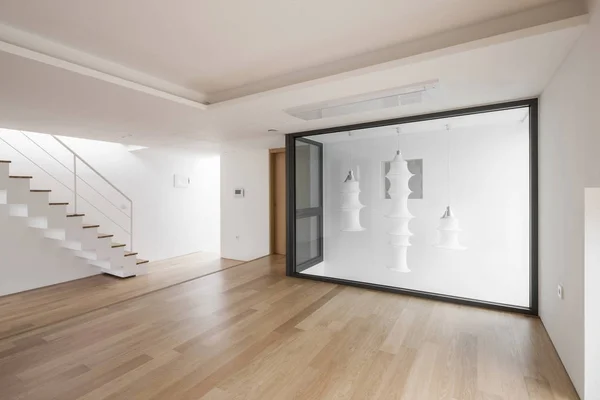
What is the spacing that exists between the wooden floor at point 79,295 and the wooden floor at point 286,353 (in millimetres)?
357

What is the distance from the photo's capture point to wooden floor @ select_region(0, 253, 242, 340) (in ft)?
11.0

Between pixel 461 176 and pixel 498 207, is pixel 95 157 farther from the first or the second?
pixel 498 207

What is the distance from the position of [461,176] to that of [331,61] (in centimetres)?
220

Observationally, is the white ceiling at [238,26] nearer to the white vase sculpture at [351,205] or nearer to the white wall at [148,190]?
the white vase sculpture at [351,205]

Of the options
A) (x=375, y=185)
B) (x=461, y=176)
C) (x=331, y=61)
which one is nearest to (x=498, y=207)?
(x=461, y=176)

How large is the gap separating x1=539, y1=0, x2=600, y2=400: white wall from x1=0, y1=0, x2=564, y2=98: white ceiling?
55cm

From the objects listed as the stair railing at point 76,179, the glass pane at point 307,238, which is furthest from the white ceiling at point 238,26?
the stair railing at point 76,179

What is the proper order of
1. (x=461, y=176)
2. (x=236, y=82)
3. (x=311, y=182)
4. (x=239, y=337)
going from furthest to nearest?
(x=311, y=182) → (x=461, y=176) → (x=236, y=82) → (x=239, y=337)

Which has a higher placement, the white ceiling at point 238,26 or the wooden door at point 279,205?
the white ceiling at point 238,26

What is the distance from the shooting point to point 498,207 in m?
3.42

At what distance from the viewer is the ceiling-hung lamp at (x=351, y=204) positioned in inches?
173

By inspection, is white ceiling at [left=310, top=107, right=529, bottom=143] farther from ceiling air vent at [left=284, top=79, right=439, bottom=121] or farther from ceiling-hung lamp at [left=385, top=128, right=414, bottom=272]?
ceiling air vent at [left=284, top=79, right=439, bottom=121]

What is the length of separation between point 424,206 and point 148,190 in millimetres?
5512

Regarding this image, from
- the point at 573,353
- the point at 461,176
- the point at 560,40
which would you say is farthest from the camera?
the point at 461,176
